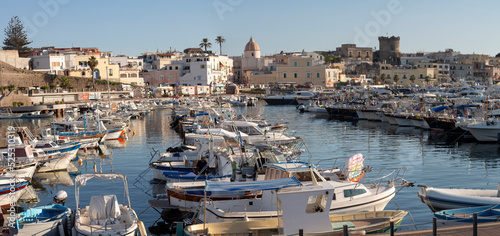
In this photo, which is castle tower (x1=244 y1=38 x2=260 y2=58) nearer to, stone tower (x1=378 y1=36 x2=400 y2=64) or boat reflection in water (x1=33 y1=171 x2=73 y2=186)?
Result: stone tower (x1=378 y1=36 x2=400 y2=64)

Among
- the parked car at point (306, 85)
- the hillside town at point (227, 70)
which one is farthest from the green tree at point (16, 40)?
the parked car at point (306, 85)

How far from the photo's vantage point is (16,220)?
16.0 meters

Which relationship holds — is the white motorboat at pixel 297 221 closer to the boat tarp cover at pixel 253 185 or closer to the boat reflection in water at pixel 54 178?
the boat tarp cover at pixel 253 185

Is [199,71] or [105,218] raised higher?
[199,71]

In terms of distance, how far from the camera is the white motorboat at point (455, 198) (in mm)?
18191

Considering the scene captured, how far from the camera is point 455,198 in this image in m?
18.7

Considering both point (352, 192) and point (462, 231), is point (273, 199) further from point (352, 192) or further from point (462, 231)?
point (462, 231)

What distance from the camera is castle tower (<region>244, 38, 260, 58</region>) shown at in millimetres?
127188

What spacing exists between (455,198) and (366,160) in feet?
46.8

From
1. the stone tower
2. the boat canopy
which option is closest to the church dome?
the stone tower

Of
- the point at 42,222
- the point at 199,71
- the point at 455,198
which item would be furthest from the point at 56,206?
the point at 199,71

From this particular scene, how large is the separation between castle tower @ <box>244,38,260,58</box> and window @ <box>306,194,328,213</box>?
114m

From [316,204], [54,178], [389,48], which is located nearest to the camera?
[316,204]

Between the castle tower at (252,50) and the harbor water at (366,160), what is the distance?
72824 millimetres
